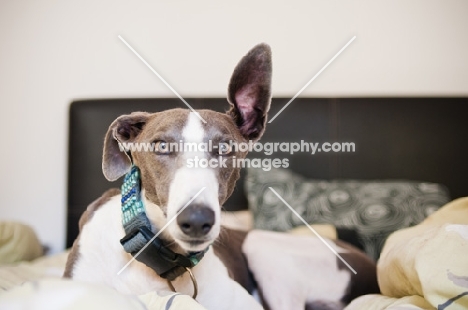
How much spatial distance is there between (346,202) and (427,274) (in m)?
0.52

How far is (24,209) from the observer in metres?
1.26

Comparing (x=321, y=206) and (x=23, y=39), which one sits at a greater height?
(x=23, y=39)

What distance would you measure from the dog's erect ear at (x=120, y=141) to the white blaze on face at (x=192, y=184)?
12 centimetres

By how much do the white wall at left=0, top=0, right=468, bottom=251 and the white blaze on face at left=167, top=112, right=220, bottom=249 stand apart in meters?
0.43

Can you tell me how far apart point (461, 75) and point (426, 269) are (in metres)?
0.74

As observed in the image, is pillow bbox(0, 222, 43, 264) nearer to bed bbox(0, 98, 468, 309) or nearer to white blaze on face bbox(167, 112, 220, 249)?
bed bbox(0, 98, 468, 309)

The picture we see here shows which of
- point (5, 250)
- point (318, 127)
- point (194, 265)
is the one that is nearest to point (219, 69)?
point (318, 127)

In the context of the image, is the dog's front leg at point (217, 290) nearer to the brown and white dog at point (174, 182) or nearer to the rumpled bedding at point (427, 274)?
the brown and white dog at point (174, 182)

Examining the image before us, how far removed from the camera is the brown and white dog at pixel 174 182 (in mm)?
802

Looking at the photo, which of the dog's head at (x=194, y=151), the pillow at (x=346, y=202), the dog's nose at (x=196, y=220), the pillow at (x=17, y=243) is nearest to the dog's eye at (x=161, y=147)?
the dog's head at (x=194, y=151)

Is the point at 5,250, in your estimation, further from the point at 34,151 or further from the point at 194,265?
the point at 194,265

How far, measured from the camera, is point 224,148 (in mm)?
851

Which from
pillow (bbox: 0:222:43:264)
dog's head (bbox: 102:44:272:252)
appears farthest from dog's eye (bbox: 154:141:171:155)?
pillow (bbox: 0:222:43:264)

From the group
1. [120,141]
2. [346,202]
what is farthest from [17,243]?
[346,202]
